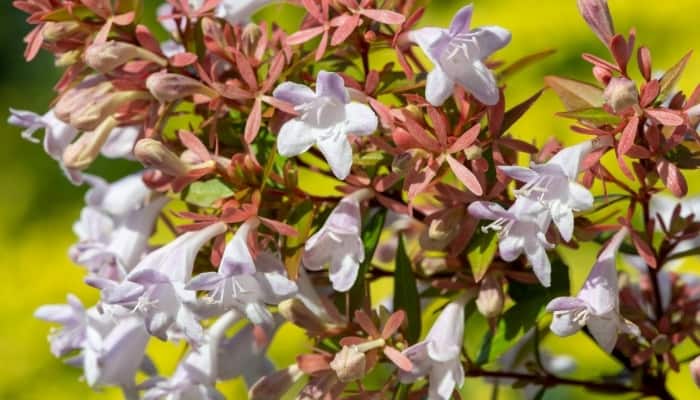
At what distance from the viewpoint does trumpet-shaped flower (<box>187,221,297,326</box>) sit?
74 centimetres

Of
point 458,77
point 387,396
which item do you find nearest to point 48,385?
point 387,396

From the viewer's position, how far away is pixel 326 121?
2.50 feet

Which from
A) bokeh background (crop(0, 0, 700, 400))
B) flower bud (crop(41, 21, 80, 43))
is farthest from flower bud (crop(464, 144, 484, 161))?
bokeh background (crop(0, 0, 700, 400))

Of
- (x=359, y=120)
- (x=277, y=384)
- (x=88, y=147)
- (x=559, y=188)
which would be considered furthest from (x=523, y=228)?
(x=88, y=147)

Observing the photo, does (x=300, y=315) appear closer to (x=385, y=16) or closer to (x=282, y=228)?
(x=282, y=228)

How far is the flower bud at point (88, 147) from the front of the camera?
0.88 metres

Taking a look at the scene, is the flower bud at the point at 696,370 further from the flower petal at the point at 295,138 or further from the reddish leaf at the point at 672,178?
the flower petal at the point at 295,138

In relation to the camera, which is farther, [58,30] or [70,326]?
[70,326]

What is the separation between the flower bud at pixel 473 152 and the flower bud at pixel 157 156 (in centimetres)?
22

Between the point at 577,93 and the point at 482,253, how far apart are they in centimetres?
14

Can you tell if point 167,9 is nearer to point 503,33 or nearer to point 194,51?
point 194,51

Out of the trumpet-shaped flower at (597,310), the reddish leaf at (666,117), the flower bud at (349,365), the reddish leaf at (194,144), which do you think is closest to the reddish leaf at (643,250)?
the trumpet-shaped flower at (597,310)

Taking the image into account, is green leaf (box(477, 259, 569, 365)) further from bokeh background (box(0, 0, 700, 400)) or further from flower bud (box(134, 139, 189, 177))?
bokeh background (box(0, 0, 700, 400))

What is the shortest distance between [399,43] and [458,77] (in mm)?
105
